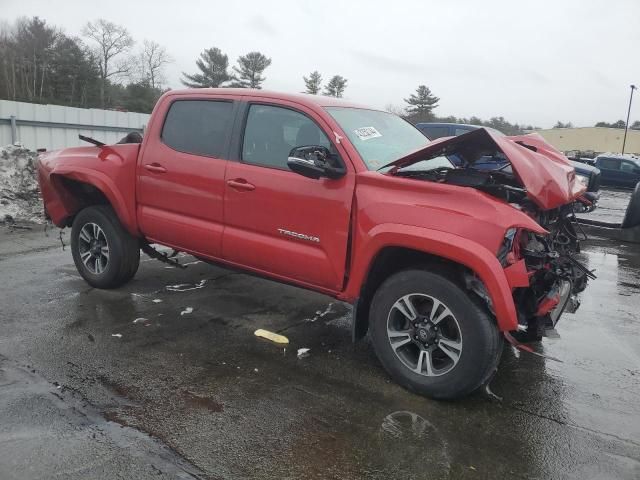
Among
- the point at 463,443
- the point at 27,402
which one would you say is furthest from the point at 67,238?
the point at 463,443

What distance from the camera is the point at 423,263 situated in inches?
139

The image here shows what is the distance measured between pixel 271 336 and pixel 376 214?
155 cm

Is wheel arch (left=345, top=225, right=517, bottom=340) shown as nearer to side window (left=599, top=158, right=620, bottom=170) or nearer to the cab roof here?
the cab roof

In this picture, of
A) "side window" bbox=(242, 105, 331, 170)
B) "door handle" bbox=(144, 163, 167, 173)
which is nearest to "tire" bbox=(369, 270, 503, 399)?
"side window" bbox=(242, 105, 331, 170)

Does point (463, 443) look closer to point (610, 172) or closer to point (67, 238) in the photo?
point (67, 238)

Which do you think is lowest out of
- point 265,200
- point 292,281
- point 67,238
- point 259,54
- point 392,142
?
point 67,238

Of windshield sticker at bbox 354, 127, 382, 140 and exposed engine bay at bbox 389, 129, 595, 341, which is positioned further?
windshield sticker at bbox 354, 127, 382, 140

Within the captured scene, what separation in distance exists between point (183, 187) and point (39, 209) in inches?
234

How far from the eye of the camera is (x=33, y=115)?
16.8 meters

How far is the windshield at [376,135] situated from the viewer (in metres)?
3.91

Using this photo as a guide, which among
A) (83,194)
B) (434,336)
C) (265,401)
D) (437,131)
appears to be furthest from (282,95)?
(437,131)

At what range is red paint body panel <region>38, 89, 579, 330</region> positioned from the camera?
317 centimetres

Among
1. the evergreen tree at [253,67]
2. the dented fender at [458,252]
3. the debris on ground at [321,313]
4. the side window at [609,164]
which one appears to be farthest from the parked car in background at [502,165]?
the evergreen tree at [253,67]

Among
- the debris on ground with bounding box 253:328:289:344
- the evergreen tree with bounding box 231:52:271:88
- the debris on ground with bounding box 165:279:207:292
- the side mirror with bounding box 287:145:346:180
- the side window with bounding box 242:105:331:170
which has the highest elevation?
the evergreen tree with bounding box 231:52:271:88
